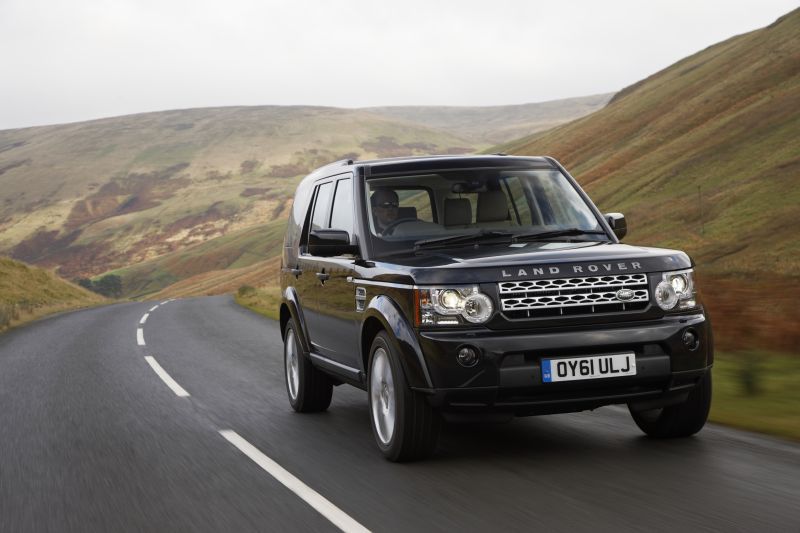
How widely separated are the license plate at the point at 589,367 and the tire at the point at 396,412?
0.78 metres

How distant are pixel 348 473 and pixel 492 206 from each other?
2228mm

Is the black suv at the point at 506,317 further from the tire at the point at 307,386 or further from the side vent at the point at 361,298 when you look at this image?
the tire at the point at 307,386

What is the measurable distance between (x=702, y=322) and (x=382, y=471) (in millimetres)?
2092

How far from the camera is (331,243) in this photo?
6.72 meters

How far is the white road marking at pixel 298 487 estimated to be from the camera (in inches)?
188

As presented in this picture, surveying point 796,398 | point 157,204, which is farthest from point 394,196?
point 157,204

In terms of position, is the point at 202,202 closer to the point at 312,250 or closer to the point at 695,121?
the point at 695,121

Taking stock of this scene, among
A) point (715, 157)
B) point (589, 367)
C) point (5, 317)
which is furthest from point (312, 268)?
point (715, 157)

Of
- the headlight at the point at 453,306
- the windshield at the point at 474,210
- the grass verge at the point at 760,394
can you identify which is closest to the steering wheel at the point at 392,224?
the windshield at the point at 474,210

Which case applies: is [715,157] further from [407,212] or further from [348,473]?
[348,473]

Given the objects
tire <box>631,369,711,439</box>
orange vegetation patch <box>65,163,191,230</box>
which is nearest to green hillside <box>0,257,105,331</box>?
tire <box>631,369,711,439</box>

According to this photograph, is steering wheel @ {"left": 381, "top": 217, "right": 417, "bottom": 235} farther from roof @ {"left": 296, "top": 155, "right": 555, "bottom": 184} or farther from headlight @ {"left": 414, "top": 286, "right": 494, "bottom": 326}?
headlight @ {"left": 414, "top": 286, "right": 494, "bottom": 326}

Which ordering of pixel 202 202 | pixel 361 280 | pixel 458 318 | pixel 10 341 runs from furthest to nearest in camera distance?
pixel 202 202 → pixel 10 341 → pixel 361 280 → pixel 458 318

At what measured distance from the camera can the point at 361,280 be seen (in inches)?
261
